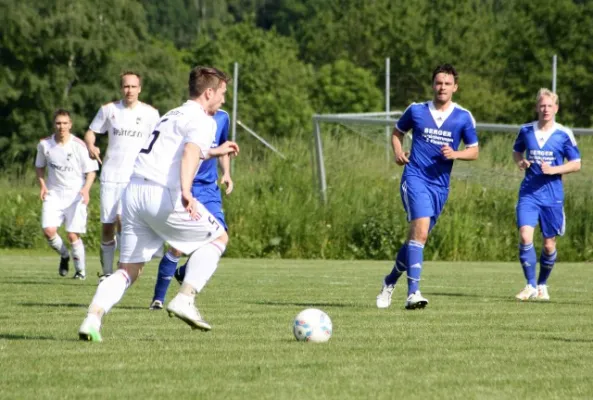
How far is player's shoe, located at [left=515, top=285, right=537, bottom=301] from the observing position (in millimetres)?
13016

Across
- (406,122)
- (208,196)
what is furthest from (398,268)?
(208,196)

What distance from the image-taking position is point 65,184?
1608cm

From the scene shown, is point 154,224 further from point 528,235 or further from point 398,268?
point 528,235

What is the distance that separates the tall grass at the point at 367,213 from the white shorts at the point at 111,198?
10.2 m

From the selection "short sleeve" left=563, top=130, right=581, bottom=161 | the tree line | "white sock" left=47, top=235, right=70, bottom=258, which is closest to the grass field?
"short sleeve" left=563, top=130, right=581, bottom=161

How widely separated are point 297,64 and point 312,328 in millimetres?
58169

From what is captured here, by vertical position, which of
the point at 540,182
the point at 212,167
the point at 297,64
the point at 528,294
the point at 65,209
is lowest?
the point at 297,64

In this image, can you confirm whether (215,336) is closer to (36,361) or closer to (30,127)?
(36,361)

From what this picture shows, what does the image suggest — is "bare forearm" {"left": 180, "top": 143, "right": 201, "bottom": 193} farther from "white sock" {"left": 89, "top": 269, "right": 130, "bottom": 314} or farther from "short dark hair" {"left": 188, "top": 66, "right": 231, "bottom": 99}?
"white sock" {"left": 89, "top": 269, "right": 130, "bottom": 314}

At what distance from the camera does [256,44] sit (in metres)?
73.6

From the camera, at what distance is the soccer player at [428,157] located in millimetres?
11391

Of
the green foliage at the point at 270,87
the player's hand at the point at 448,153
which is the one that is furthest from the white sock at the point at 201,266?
the green foliage at the point at 270,87

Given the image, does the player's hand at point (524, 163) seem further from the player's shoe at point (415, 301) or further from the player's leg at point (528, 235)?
the player's shoe at point (415, 301)

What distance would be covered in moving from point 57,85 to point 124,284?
5201 centimetres
